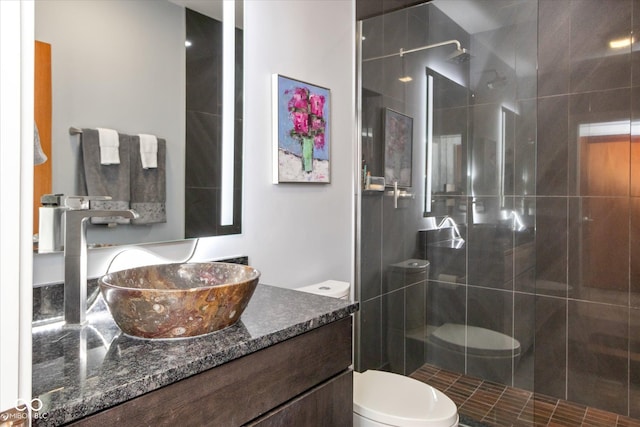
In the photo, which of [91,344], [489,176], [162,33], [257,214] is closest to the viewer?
[91,344]

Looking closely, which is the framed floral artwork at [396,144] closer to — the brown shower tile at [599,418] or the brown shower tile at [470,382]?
the brown shower tile at [470,382]

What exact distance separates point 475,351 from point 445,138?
1214 millimetres

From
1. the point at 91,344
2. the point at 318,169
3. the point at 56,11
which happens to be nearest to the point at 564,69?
the point at 318,169

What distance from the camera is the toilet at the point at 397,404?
5.06 ft

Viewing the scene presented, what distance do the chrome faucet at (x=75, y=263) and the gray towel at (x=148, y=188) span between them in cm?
21

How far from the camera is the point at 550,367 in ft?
8.66

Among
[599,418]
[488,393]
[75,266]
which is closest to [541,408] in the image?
[599,418]

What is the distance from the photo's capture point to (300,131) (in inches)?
79.4

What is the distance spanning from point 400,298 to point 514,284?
0.63m

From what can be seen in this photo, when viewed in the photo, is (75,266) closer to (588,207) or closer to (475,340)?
(475,340)

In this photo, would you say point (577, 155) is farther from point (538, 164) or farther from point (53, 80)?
point (53, 80)

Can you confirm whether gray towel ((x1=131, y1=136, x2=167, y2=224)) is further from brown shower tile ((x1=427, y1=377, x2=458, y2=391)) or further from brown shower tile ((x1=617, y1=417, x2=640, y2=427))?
brown shower tile ((x1=617, y1=417, x2=640, y2=427))

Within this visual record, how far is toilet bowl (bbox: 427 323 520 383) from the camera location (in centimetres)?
239

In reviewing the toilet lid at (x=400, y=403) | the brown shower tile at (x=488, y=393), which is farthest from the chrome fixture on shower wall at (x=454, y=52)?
the brown shower tile at (x=488, y=393)
